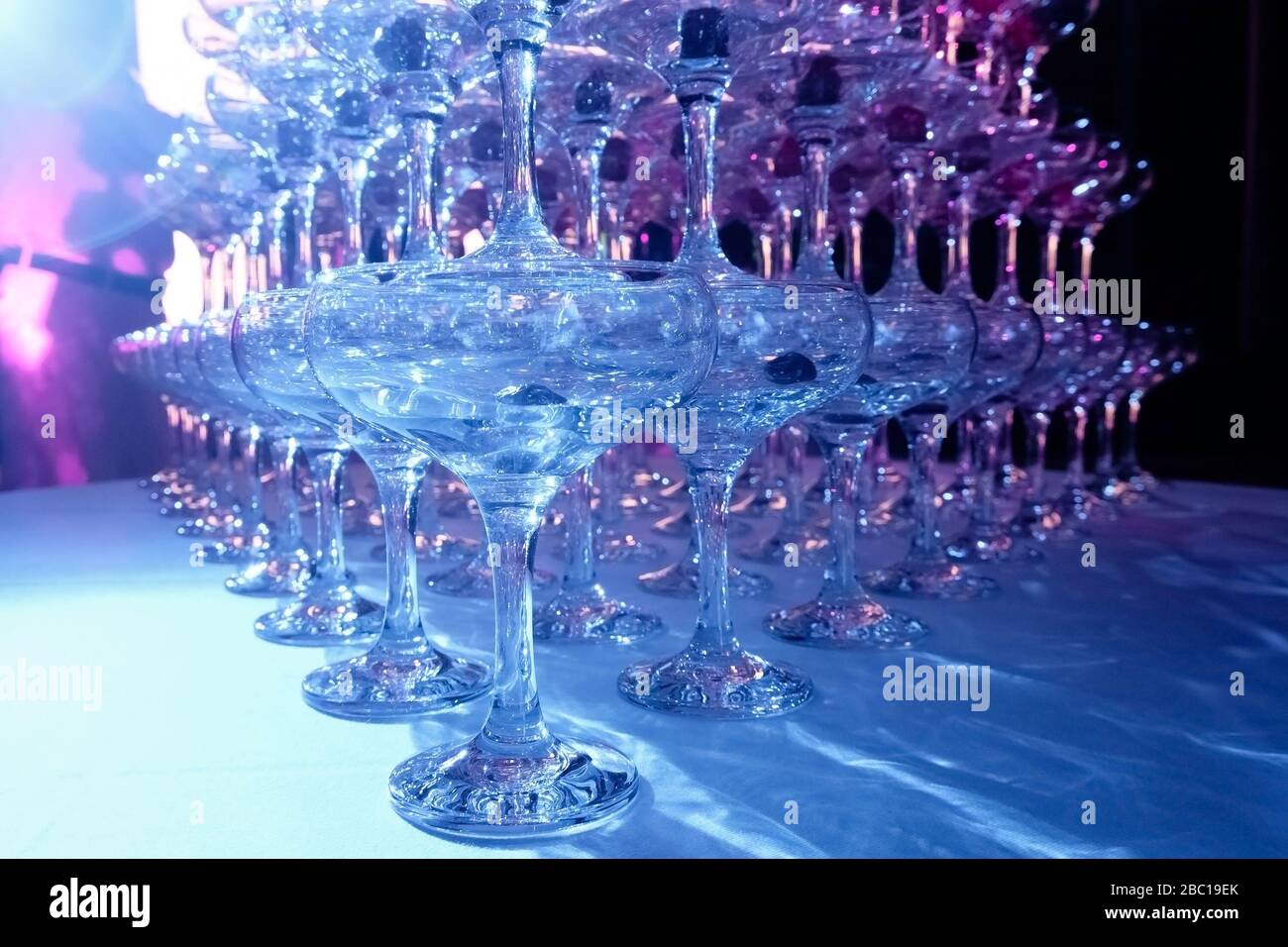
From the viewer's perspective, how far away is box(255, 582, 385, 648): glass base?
3.81ft

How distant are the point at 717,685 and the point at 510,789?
27 cm

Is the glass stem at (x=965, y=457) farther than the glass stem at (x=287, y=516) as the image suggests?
Yes

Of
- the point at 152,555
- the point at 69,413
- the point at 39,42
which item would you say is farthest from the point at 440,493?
the point at 39,42

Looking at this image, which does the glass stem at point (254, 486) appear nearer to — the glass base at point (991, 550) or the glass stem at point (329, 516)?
the glass stem at point (329, 516)

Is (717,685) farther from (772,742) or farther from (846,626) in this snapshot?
(846,626)

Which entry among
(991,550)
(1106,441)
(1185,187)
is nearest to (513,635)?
(991,550)

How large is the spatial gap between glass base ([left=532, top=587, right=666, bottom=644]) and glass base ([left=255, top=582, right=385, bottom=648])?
0.57ft

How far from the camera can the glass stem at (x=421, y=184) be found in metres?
0.98

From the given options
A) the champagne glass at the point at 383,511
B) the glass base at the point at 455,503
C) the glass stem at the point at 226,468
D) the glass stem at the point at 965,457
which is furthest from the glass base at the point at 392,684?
the glass stem at the point at 226,468

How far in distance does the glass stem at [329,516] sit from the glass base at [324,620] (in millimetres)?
18

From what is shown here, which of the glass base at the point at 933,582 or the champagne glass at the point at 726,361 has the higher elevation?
the champagne glass at the point at 726,361

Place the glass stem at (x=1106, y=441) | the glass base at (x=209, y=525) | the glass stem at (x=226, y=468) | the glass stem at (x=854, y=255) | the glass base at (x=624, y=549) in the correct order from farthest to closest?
the glass stem at (x=1106, y=441) → the glass stem at (x=226, y=468) → the glass base at (x=209, y=525) → the glass stem at (x=854, y=255) → the glass base at (x=624, y=549)

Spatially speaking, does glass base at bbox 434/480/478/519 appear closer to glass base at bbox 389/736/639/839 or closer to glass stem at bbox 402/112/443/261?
glass stem at bbox 402/112/443/261
